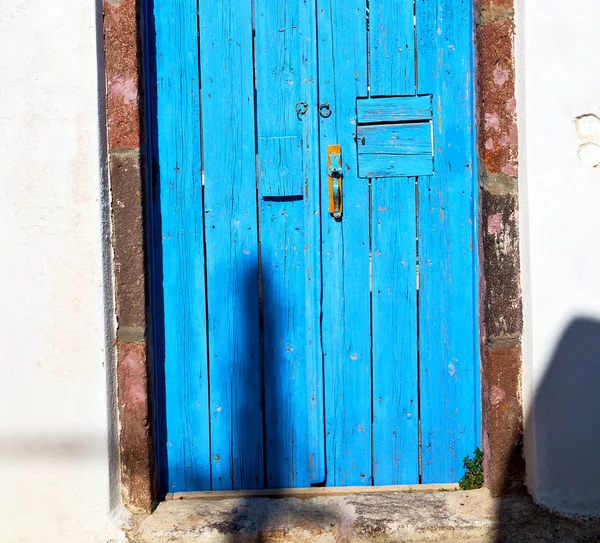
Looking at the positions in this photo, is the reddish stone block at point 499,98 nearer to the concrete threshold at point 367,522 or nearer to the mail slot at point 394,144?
the mail slot at point 394,144

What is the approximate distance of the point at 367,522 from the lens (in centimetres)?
248

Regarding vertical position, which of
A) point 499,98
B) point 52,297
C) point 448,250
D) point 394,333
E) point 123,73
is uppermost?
point 123,73

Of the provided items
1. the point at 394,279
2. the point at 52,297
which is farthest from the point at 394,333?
the point at 52,297

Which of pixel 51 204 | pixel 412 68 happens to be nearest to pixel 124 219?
pixel 51 204

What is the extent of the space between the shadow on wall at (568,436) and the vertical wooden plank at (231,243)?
3.39 ft

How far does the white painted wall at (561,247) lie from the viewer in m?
2.46

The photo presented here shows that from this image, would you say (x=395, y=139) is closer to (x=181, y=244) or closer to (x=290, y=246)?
(x=290, y=246)

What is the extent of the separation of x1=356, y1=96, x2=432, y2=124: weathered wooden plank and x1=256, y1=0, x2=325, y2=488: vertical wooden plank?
0.20 metres

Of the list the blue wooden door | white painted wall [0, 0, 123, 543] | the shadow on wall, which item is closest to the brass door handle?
the blue wooden door

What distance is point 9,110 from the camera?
96.7 inches

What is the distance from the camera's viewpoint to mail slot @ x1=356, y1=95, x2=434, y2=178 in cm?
268

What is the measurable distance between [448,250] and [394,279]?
24 cm

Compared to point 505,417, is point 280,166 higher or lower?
higher

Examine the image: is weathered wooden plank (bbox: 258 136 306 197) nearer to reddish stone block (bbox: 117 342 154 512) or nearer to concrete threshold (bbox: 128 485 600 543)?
reddish stone block (bbox: 117 342 154 512)
